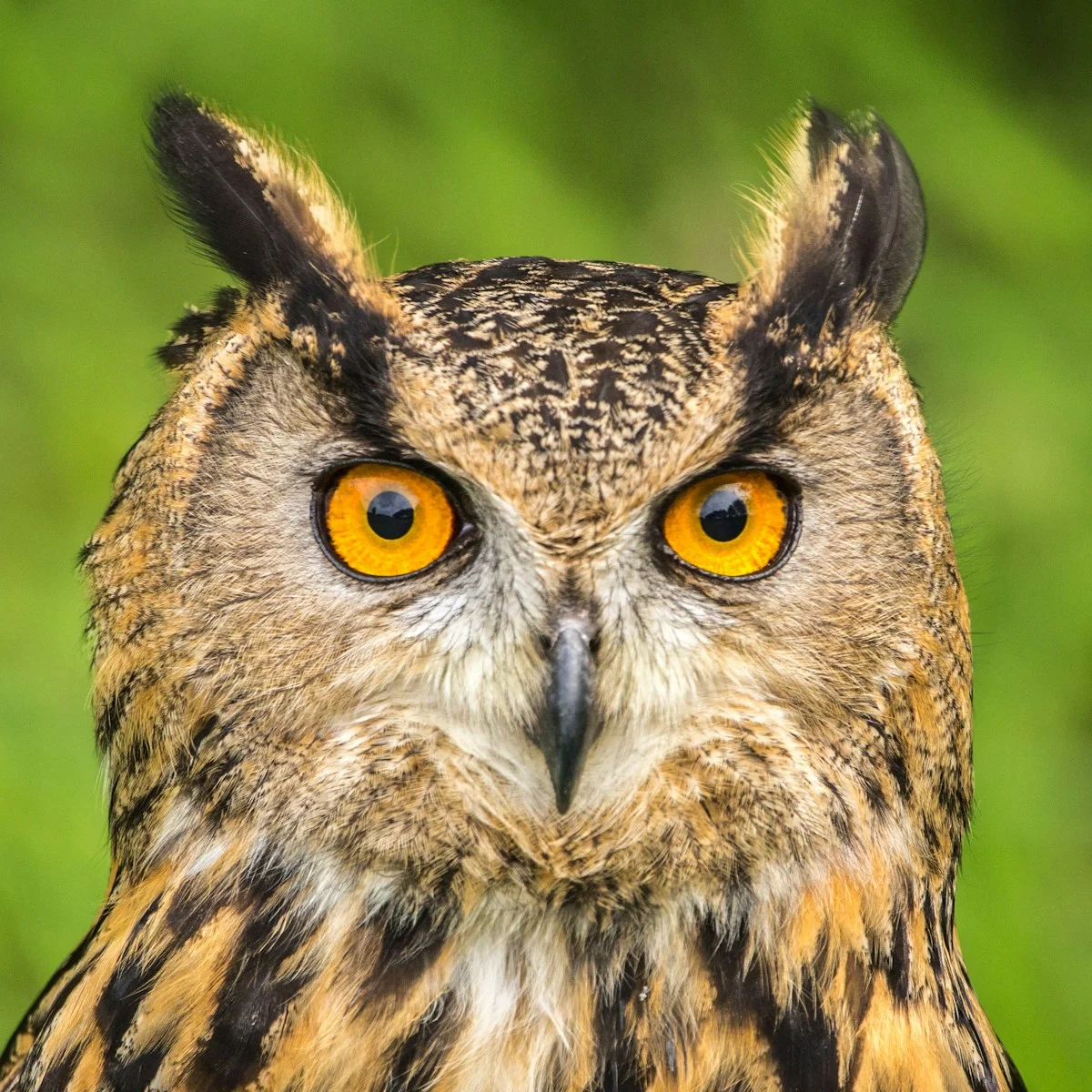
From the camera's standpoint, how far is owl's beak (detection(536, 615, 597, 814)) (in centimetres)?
118

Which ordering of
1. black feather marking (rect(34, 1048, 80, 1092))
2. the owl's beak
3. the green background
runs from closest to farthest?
the owl's beak
black feather marking (rect(34, 1048, 80, 1092))
the green background

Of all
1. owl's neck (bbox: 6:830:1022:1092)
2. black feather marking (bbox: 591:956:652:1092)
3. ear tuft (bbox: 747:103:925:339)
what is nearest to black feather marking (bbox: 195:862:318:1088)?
owl's neck (bbox: 6:830:1022:1092)

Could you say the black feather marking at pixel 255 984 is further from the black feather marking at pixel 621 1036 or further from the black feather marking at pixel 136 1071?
the black feather marking at pixel 621 1036

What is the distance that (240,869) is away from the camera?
1.29 m

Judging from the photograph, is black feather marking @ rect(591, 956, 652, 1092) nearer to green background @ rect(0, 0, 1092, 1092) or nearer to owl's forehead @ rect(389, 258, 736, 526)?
owl's forehead @ rect(389, 258, 736, 526)

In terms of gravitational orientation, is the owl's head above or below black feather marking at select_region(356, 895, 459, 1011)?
above

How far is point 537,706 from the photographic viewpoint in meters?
1.22

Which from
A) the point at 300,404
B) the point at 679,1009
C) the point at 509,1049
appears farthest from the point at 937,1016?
the point at 300,404

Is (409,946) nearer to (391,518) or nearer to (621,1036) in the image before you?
(621,1036)

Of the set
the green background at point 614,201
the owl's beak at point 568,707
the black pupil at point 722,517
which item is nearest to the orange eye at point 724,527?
the black pupil at point 722,517

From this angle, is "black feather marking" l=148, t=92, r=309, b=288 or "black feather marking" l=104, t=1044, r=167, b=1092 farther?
"black feather marking" l=148, t=92, r=309, b=288

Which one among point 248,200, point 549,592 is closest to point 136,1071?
point 549,592

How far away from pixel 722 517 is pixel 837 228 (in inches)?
12.2

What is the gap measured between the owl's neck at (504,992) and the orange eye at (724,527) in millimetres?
258
